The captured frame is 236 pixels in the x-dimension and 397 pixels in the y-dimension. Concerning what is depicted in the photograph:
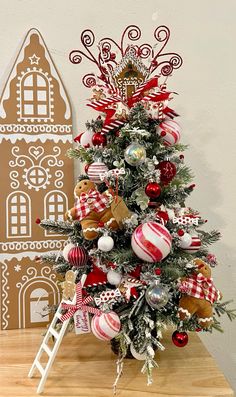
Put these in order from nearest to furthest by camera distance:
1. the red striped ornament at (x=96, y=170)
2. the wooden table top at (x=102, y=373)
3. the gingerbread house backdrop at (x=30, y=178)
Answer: the wooden table top at (x=102, y=373)
the red striped ornament at (x=96, y=170)
the gingerbread house backdrop at (x=30, y=178)

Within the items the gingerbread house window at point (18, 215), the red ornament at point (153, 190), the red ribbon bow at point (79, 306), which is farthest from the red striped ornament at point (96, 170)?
the gingerbread house window at point (18, 215)

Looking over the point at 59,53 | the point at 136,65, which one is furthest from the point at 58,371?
the point at 59,53

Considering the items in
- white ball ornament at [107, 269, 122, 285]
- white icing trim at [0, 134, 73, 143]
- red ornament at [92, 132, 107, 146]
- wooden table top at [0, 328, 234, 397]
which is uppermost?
white icing trim at [0, 134, 73, 143]

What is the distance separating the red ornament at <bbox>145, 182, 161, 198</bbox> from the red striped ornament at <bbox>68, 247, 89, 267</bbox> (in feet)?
0.63

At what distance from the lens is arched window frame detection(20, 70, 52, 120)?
3.85 ft

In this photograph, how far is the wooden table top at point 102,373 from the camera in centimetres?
81

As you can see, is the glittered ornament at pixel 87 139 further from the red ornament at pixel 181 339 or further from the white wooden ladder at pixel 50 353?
the red ornament at pixel 181 339

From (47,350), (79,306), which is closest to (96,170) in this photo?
(79,306)

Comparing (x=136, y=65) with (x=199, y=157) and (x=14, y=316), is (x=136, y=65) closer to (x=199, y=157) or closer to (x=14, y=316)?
(x=199, y=157)

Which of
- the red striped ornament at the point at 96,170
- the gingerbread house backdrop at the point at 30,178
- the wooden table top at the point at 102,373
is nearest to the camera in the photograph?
the wooden table top at the point at 102,373

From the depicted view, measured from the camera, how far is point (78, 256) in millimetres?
915

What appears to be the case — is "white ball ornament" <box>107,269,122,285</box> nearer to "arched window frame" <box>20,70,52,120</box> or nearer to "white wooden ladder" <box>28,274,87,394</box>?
"white wooden ladder" <box>28,274,87,394</box>

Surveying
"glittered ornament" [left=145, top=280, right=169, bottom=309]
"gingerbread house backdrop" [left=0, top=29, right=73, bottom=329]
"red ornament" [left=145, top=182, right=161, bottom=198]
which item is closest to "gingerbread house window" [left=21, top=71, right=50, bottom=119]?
"gingerbread house backdrop" [left=0, top=29, right=73, bottom=329]

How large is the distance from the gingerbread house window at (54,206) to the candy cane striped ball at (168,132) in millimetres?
380
